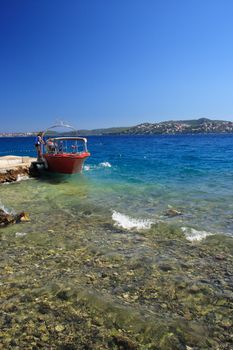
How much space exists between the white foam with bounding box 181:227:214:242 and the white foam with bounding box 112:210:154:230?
3.91 feet

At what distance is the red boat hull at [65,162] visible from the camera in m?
23.8

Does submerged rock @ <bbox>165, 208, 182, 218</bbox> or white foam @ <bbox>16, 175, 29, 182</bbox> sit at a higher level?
submerged rock @ <bbox>165, 208, 182, 218</bbox>

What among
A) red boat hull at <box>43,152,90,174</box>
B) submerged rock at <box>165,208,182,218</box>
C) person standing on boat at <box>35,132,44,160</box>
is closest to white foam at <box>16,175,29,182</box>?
red boat hull at <box>43,152,90,174</box>

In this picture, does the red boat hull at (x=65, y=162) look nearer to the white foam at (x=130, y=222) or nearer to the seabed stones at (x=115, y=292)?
the white foam at (x=130, y=222)

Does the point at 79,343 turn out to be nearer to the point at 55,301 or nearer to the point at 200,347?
the point at 55,301

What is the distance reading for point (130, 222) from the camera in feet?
35.7

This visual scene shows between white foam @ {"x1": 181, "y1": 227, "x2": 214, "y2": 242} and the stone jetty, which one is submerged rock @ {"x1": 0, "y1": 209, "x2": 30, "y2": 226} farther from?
the stone jetty

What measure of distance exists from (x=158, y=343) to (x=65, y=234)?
5.25m

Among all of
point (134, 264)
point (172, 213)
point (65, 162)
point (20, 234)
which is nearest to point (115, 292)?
point (134, 264)

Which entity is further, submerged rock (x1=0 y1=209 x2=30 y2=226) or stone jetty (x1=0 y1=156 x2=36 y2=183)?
stone jetty (x1=0 y1=156 x2=36 y2=183)

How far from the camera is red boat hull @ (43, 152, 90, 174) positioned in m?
23.8

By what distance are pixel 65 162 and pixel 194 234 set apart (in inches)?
621

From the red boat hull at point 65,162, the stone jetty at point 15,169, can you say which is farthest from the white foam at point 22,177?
the red boat hull at point 65,162

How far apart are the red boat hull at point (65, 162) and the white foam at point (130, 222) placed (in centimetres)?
1272
